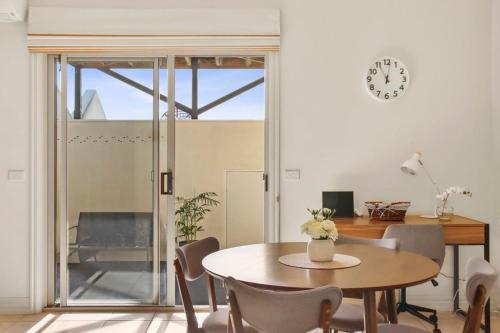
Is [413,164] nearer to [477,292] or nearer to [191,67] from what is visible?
[477,292]

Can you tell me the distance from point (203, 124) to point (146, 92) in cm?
281

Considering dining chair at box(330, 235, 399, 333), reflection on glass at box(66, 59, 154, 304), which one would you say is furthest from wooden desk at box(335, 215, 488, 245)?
reflection on glass at box(66, 59, 154, 304)

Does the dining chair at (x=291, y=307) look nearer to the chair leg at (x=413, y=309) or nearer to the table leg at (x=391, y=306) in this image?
the table leg at (x=391, y=306)

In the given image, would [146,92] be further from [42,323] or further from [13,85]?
[42,323]

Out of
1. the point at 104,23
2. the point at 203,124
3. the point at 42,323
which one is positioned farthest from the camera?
the point at 203,124

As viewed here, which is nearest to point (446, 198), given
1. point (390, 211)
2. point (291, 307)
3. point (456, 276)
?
point (390, 211)

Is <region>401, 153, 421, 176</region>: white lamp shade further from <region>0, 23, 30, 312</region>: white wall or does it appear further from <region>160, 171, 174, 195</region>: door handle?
<region>0, 23, 30, 312</region>: white wall

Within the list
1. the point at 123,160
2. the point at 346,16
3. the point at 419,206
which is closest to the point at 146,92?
the point at 123,160

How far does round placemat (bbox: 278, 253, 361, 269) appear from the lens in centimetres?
223

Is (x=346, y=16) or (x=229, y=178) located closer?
(x=346, y=16)

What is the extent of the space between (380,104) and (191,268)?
2.31m

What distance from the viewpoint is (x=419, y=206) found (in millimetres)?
4094

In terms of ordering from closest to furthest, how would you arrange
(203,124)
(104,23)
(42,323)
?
(42,323), (104,23), (203,124)

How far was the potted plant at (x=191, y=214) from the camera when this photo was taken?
6823mm
